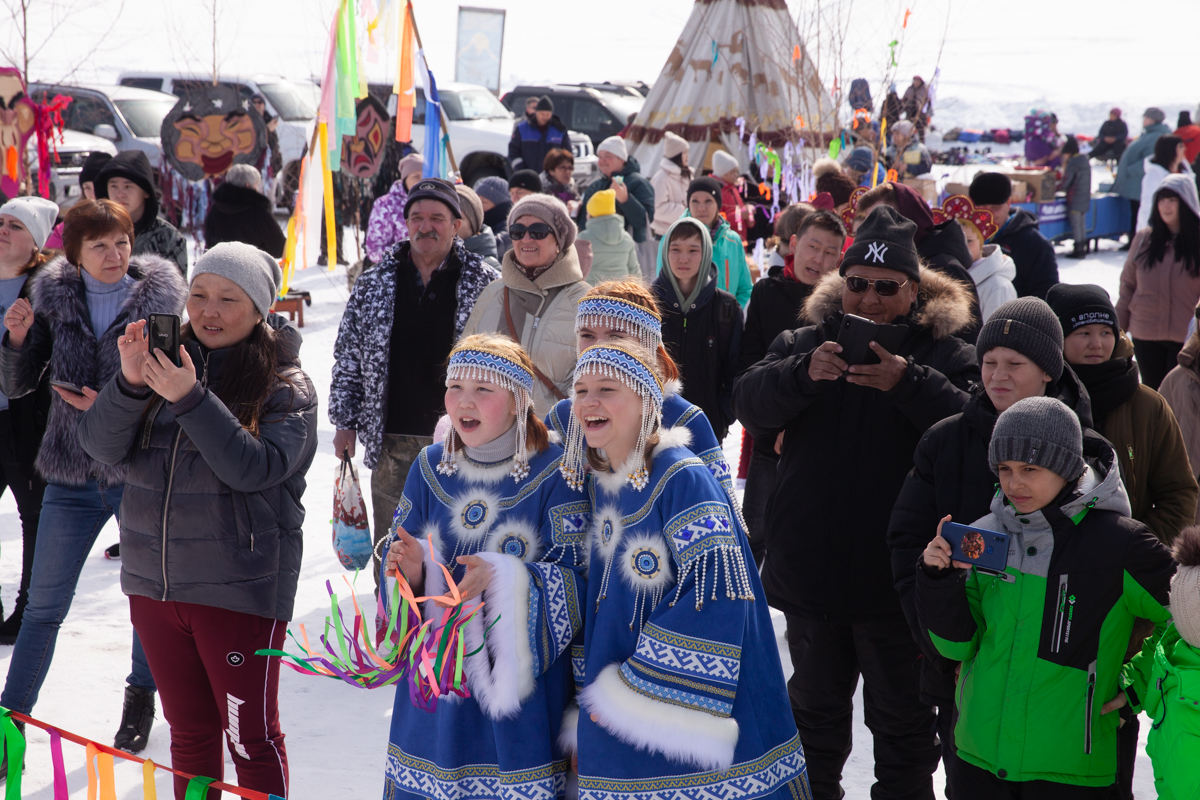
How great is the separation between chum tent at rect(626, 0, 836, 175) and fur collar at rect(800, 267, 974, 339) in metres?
12.3

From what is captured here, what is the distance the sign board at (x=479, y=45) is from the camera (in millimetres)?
19250

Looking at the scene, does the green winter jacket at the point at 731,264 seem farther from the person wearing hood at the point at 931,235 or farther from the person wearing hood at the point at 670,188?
the person wearing hood at the point at 670,188

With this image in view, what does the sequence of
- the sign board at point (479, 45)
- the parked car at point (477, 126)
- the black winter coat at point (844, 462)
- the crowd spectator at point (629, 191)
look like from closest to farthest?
the black winter coat at point (844, 462) < the crowd spectator at point (629, 191) < the parked car at point (477, 126) < the sign board at point (479, 45)

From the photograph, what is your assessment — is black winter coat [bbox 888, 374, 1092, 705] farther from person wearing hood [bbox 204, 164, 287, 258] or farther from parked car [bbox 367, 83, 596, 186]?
parked car [bbox 367, 83, 596, 186]

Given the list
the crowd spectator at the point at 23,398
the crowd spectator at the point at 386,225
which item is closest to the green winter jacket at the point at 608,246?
the crowd spectator at the point at 386,225

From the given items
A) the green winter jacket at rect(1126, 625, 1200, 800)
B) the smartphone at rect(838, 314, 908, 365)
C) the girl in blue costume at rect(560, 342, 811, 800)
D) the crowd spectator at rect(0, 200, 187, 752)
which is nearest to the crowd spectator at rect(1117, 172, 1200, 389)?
the smartphone at rect(838, 314, 908, 365)

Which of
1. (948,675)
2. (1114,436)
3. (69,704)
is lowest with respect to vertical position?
(69,704)

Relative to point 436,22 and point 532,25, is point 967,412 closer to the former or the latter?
point 436,22

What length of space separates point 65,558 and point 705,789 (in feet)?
7.97

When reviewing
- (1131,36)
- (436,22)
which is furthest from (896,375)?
(1131,36)

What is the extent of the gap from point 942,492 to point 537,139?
10.6 meters

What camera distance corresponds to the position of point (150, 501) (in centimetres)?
281

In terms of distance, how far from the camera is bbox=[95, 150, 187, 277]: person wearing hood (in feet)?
16.3

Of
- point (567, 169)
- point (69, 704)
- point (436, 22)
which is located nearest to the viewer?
point (69, 704)
